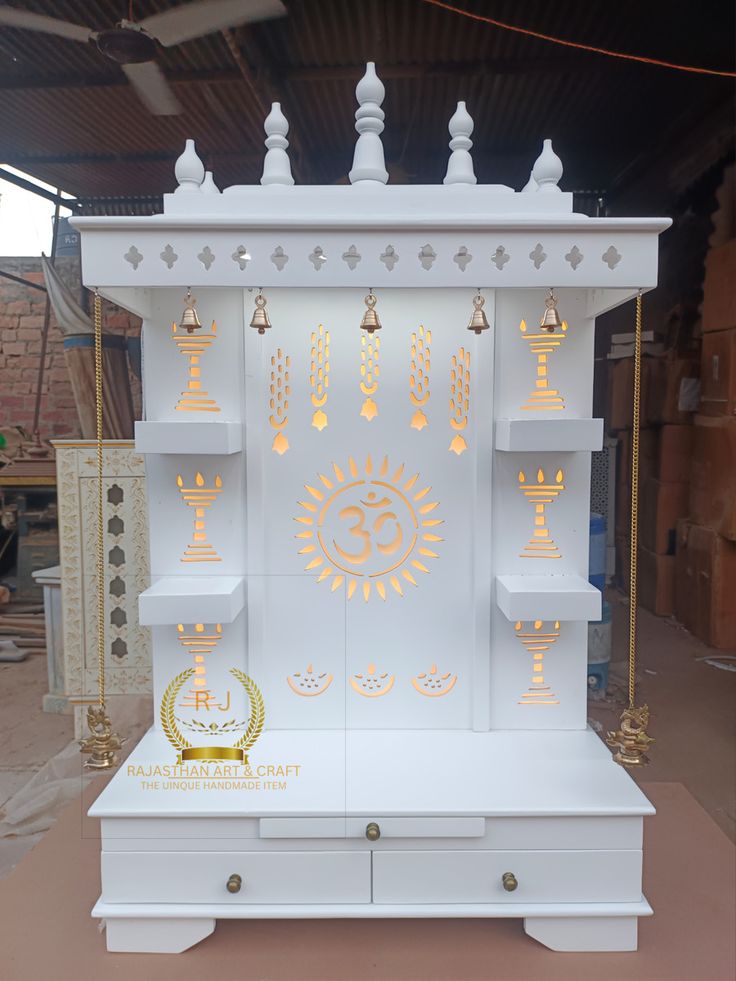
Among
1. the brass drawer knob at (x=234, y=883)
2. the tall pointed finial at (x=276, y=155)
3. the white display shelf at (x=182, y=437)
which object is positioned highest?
the tall pointed finial at (x=276, y=155)

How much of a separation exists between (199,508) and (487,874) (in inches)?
52.2

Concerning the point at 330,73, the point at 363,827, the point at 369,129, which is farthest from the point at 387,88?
the point at 363,827

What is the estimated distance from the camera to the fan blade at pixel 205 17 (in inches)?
131

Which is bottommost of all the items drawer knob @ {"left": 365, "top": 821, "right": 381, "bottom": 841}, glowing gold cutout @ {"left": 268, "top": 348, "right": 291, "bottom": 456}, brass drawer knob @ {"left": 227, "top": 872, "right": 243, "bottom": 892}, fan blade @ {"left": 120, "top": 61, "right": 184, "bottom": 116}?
brass drawer knob @ {"left": 227, "top": 872, "right": 243, "bottom": 892}

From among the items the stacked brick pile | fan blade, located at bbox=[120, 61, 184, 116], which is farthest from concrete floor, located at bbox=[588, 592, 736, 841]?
fan blade, located at bbox=[120, 61, 184, 116]

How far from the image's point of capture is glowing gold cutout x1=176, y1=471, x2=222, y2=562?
84.4 inches

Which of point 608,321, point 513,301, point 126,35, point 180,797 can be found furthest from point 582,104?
point 180,797

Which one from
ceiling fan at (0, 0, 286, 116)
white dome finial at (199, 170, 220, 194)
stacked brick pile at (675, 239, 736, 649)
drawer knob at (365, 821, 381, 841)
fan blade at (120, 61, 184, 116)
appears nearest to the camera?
drawer knob at (365, 821, 381, 841)

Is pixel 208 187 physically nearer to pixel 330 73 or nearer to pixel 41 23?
pixel 41 23

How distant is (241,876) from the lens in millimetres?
1795

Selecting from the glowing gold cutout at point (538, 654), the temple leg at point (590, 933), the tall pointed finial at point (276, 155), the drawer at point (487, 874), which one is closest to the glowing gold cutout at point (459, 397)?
the glowing gold cutout at point (538, 654)

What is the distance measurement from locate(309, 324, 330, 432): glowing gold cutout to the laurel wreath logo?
2.78 feet

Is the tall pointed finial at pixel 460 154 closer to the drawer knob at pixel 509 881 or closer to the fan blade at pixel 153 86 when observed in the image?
the drawer knob at pixel 509 881

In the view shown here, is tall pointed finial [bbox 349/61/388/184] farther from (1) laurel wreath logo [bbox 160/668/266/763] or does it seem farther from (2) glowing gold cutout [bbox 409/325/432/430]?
(1) laurel wreath logo [bbox 160/668/266/763]
